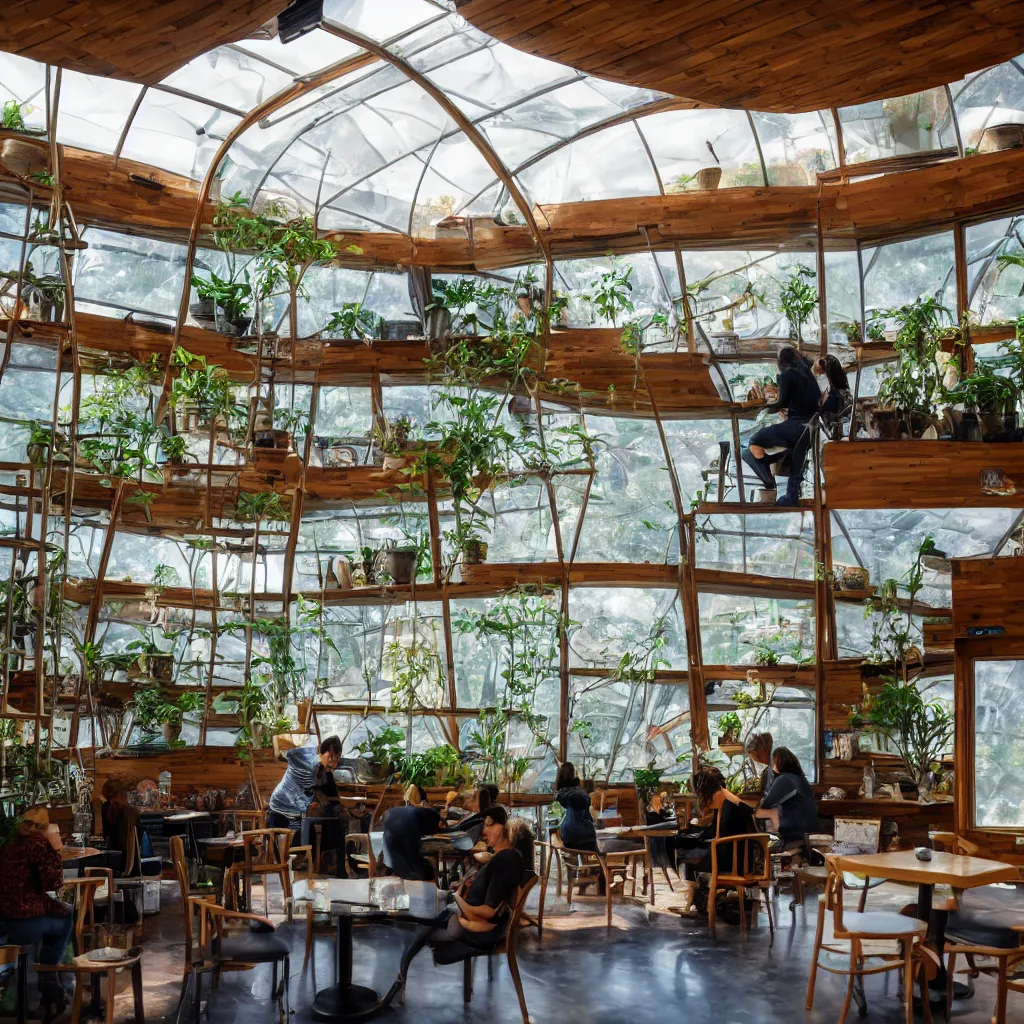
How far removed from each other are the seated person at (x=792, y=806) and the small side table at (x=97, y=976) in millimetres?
5091

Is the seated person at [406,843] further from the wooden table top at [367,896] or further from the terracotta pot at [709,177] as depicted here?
the terracotta pot at [709,177]

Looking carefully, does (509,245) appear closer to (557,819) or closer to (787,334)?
(787,334)

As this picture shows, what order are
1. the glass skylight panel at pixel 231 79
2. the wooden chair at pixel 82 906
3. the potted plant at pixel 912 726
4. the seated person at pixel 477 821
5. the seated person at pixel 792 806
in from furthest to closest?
the glass skylight panel at pixel 231 79 < the potted plant at pixel 912 726 < the seated person at pixel 792 806 < the seated person at pixel 477 821 < the wooden chair at pixel 82 906

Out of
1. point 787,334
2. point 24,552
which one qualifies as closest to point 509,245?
point 787,334

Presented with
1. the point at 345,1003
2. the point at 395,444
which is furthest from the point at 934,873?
the point at 395,444

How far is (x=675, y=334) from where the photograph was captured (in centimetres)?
1314

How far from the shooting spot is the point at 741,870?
8852mm

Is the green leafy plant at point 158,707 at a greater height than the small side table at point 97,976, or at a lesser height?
greater

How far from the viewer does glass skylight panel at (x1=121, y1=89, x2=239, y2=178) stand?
40.4 feet

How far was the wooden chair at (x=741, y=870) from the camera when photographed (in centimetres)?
859

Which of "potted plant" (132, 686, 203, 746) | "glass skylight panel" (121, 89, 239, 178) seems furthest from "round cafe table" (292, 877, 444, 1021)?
"glass skylight panel" (121, 89, 239, 178)

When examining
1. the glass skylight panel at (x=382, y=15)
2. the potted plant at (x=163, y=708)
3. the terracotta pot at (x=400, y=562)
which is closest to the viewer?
the glass skylight panel at (x=382, y=15)

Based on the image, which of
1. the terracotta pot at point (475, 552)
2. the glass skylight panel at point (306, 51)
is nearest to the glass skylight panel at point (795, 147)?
the glass skylight panel at point (306, 51)

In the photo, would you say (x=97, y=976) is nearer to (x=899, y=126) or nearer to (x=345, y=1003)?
(x=345, y=1003)
